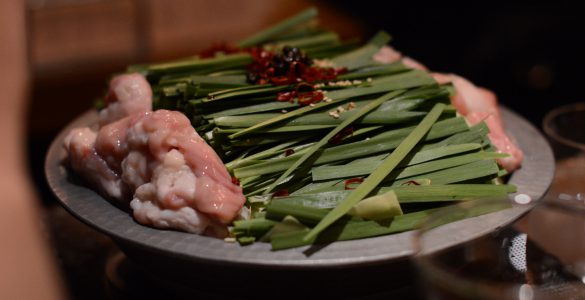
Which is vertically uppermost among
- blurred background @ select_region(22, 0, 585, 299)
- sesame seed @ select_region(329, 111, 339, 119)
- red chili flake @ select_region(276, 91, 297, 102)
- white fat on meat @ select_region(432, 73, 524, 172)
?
red chili flake @ select_region(276, 91, 297, 102)

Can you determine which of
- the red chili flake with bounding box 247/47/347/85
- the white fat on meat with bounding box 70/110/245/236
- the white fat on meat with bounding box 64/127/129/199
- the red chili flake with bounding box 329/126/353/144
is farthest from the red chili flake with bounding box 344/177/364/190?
the white fat on meat with bounding box 64/127/129/199

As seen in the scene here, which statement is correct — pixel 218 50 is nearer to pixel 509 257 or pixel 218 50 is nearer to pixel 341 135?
pixel 341 135

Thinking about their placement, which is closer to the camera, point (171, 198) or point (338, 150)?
point (171, 198)

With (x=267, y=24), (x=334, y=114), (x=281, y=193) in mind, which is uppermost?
(x=334, y=114)

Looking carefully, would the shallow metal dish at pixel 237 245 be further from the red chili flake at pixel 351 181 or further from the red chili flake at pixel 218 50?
the red chili flake at pixel 218 50

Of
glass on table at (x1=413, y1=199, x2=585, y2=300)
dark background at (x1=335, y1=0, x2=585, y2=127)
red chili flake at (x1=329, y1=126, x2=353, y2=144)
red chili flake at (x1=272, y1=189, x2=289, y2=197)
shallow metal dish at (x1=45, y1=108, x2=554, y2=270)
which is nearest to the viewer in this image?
glass on table at (x1=413, y1=199, x2=585, y2=300)

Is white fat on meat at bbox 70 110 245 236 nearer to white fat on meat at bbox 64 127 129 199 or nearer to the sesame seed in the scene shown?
white fat on meat at bbox 64 127 129 199

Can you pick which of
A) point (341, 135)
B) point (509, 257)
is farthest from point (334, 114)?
point (509, 257)
